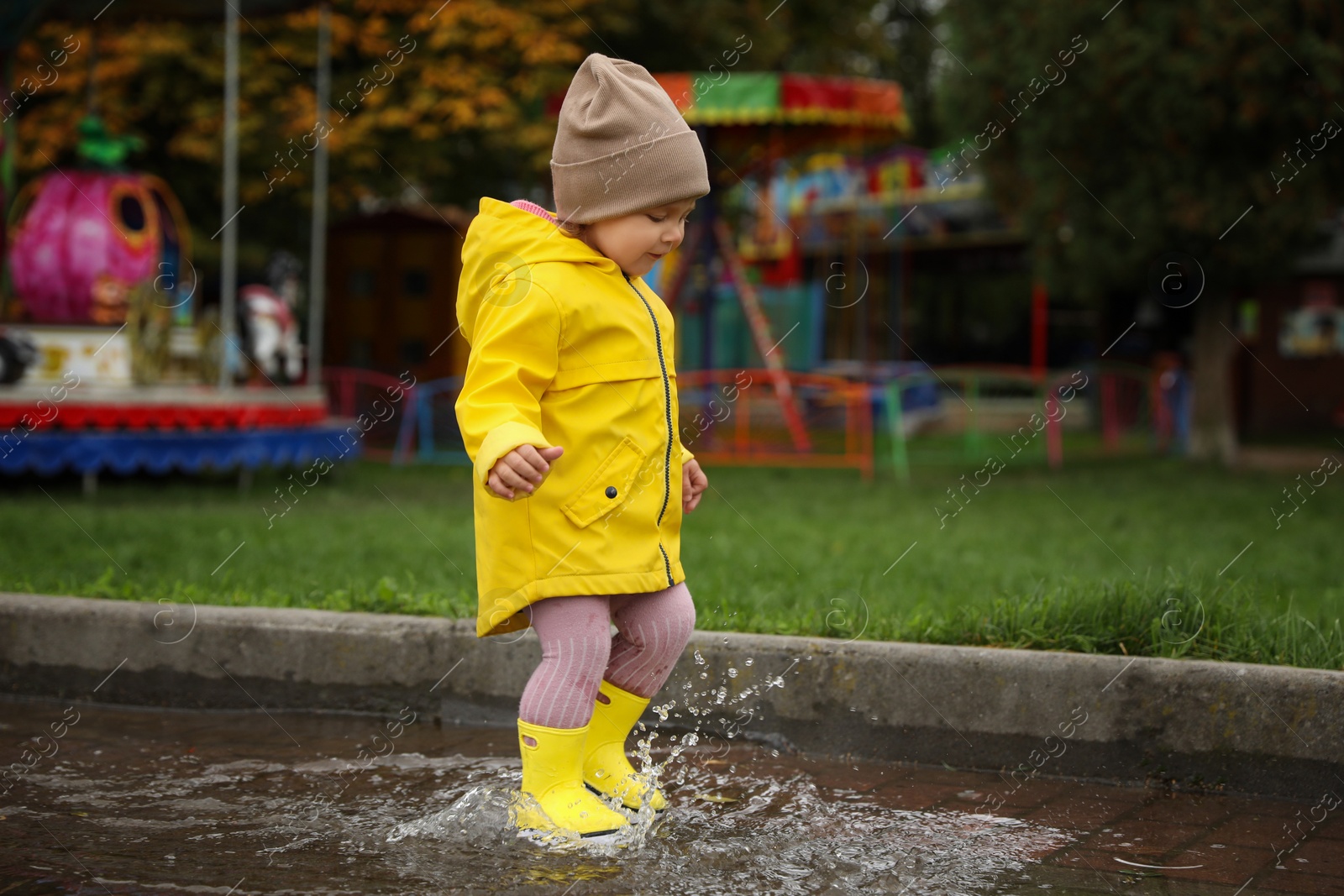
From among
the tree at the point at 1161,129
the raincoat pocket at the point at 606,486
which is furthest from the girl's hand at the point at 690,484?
the tree at the point at 1161,129

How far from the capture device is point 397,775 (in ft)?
11.3

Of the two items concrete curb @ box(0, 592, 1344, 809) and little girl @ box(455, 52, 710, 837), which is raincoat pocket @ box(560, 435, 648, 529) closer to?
little girl @ box(455, 52, 710, 837)

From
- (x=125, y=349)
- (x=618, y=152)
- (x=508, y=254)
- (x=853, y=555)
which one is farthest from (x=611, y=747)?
(x=125, y=349)

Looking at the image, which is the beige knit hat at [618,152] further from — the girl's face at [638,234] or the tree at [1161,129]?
the tree at [1161,129]

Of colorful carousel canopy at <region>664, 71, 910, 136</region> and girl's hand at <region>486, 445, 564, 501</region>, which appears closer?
girl's hand at <region>486, 445, 564, 501</region>

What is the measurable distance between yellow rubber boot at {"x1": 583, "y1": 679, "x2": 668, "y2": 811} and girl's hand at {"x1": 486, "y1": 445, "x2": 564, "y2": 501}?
2.23 feet

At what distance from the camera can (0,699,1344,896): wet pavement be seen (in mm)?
2701

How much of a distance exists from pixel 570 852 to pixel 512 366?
1.00 metres

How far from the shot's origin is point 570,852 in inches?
113

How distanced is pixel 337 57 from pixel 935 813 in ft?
46.2

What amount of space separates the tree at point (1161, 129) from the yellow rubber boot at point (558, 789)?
10098mm

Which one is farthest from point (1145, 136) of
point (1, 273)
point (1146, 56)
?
point (1, 273)

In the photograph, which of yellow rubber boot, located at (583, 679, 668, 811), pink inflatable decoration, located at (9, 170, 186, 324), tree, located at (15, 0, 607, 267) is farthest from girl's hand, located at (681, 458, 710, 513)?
tree, located at (15, 0, 607, 267)

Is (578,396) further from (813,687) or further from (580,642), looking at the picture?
(813,687)
